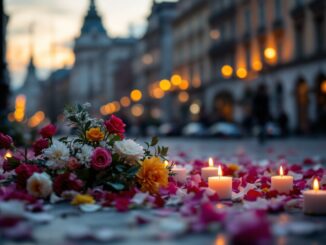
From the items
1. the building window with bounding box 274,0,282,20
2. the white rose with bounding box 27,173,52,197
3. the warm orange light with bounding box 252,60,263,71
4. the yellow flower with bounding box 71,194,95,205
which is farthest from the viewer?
the warm orange light with bounding box 252,60,263,71

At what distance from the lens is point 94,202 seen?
510cm

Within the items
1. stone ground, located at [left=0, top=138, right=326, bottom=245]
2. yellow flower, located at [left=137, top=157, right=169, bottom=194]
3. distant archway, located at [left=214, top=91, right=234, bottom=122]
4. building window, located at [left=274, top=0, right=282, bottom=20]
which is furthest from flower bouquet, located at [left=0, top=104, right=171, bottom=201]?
distant archway, located at [left=214, top=91, right=234, bottom=122]

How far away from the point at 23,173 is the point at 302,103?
116 feet

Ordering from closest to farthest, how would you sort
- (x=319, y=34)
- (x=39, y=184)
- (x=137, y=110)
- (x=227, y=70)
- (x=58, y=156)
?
(x=39, y=184), (x=58, y=156), (x=319, y=34), (x=227, y=70), (x=137, y=110)

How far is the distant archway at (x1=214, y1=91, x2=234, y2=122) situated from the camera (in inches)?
2108

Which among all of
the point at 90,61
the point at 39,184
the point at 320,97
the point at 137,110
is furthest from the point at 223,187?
the point at 90,61

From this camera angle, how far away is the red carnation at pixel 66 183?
5.29m

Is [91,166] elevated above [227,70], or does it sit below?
below

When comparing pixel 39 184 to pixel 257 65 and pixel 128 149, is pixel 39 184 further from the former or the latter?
pixel 257 65

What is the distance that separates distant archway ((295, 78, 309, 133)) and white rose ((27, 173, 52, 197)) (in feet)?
112

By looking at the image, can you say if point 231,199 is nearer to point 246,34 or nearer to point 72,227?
point 72,227

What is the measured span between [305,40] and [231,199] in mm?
33757

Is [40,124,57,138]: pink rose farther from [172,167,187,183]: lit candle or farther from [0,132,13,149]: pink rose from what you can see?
[172,167,187,183]: lit candle

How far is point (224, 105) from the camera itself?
→ 180 ft
